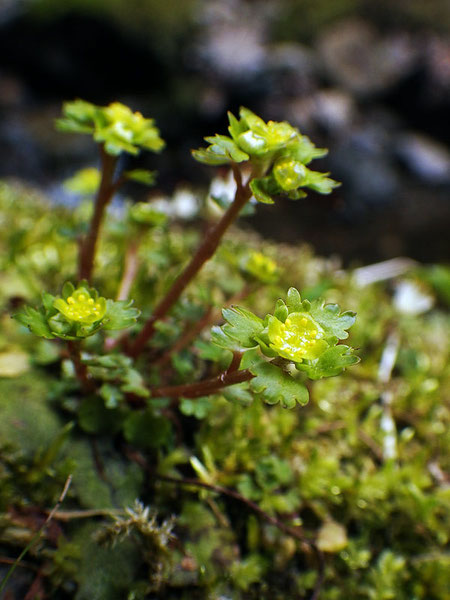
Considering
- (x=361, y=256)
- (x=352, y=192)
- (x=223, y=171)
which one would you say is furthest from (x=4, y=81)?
(x=223, y=171)

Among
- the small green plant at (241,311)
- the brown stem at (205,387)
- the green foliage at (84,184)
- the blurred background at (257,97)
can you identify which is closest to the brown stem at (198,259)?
the small green plant at (241,311)

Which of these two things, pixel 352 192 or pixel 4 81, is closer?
pixel 352 192

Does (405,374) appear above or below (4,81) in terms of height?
above

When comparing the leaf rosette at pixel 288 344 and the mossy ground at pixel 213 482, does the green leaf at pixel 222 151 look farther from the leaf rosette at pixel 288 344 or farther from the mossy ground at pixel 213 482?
the mossy ground at pixel 213 482

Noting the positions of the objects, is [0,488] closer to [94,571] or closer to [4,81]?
[94,571]

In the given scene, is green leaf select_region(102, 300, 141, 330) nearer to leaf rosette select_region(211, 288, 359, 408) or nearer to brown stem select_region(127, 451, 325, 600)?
leaf rosette select_region(211, 288, 359, 408)

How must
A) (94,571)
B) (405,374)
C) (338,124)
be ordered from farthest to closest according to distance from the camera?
(338,124) < (405,374) < (94,571)
